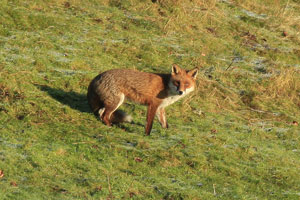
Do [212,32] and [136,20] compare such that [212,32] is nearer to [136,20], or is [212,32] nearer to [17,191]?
[136,20]

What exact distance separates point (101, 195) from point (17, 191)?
1.46 metres

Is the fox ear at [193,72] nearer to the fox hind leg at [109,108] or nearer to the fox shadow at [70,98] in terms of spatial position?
the fox hind leg at [109,108]

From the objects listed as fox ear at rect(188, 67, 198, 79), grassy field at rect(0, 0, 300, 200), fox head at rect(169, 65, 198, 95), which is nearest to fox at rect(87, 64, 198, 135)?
fox head at rect(169, 65, 198, 95)

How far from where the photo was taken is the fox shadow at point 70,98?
41.6ft

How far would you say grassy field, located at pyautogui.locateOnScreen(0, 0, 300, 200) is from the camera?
947 centimetres

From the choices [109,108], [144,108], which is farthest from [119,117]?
[144,108]

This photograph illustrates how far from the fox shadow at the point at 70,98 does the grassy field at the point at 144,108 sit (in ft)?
0.11

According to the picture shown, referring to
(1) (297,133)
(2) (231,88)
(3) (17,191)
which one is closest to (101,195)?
(3) (17,191)

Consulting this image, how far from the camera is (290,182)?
1099cm

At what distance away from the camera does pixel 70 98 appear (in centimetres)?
1314

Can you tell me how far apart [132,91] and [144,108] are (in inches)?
69.4

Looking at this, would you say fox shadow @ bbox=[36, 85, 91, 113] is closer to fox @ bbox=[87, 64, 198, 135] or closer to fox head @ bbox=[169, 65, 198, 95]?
fox @ bbox=[87, 64, 198, 135]

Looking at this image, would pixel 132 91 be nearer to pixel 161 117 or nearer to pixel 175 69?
pixel 161 117

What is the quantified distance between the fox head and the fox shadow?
2334mm
